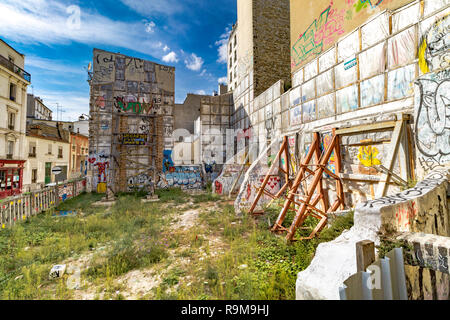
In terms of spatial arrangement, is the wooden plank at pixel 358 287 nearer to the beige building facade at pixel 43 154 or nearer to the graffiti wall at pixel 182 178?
the graffiti wall at pixel 182 178

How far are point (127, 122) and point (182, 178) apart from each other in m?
6.34

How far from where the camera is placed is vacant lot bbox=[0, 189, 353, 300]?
3547 mm

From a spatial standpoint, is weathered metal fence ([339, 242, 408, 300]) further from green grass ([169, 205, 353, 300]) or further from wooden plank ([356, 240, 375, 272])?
green grass ([169, 205, 353, 300])

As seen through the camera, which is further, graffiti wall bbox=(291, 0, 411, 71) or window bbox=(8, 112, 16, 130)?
window bbox=(8, 112, 16, 130)

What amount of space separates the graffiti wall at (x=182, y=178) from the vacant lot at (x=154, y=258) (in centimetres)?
809

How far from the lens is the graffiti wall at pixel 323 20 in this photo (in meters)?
6.48

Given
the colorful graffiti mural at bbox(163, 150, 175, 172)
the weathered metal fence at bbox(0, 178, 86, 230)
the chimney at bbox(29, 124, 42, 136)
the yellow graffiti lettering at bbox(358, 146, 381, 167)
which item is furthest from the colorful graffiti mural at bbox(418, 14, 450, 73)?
the chimney at bbox(29, 124, 42, 136)

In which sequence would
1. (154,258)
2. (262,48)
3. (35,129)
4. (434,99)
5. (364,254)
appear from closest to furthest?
(364,254), (434,99), (154,258), (262,48), (35,129)

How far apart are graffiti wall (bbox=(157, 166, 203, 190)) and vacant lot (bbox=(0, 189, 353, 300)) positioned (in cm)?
809

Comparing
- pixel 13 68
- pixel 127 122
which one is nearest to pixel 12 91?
pixel 13 68

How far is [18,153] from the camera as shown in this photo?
1905 cm

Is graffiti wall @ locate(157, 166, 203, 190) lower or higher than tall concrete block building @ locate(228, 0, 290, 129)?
lower

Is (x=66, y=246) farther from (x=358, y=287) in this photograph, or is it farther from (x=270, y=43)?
(x=270, y=43)

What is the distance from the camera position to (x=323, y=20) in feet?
28.2
